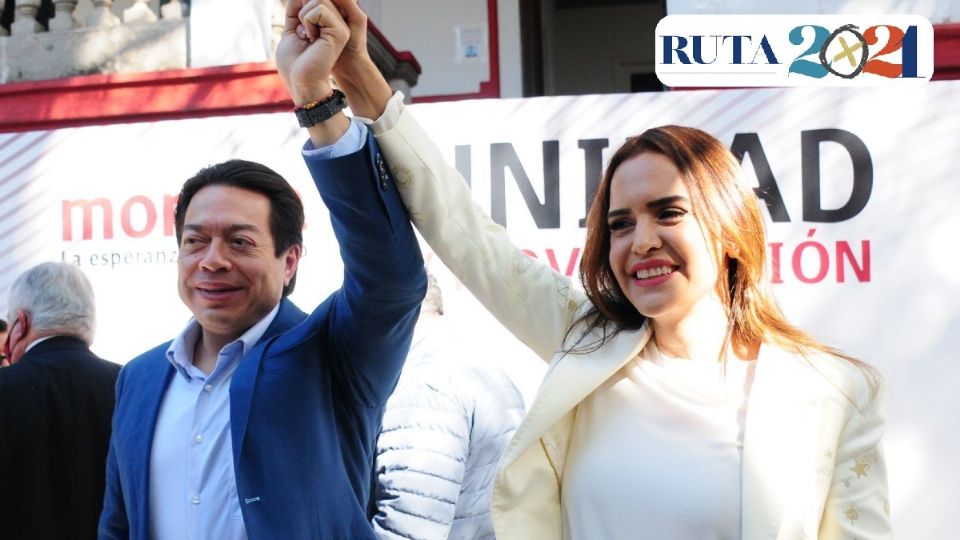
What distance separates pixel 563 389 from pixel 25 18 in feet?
17.3

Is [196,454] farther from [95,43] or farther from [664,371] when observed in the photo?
[95,43]

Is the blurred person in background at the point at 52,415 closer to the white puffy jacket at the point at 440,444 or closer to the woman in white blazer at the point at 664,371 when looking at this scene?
the white puffy jacket at the point at 440,444

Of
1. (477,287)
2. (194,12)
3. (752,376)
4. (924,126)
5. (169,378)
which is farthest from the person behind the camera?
(194,12)

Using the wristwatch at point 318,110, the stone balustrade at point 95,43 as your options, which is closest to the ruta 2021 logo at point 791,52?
the stone balustrade at point 95,43

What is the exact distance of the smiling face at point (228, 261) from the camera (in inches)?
84.4

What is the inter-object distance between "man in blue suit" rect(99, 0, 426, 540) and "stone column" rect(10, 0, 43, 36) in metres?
4.33

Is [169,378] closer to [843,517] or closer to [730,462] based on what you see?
[730,462]

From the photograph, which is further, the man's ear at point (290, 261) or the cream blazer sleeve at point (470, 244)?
the man's ear at point (290, 261)

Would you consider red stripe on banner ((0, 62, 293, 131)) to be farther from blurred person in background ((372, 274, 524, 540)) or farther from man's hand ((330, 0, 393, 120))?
man's hand ((330, 0, 393, 120))

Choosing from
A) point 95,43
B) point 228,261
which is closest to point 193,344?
point 228,261

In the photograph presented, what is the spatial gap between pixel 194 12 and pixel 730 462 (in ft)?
15.4

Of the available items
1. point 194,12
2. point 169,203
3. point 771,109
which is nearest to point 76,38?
point 194,12

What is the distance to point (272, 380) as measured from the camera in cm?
205

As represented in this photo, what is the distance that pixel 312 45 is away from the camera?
1722 mm
